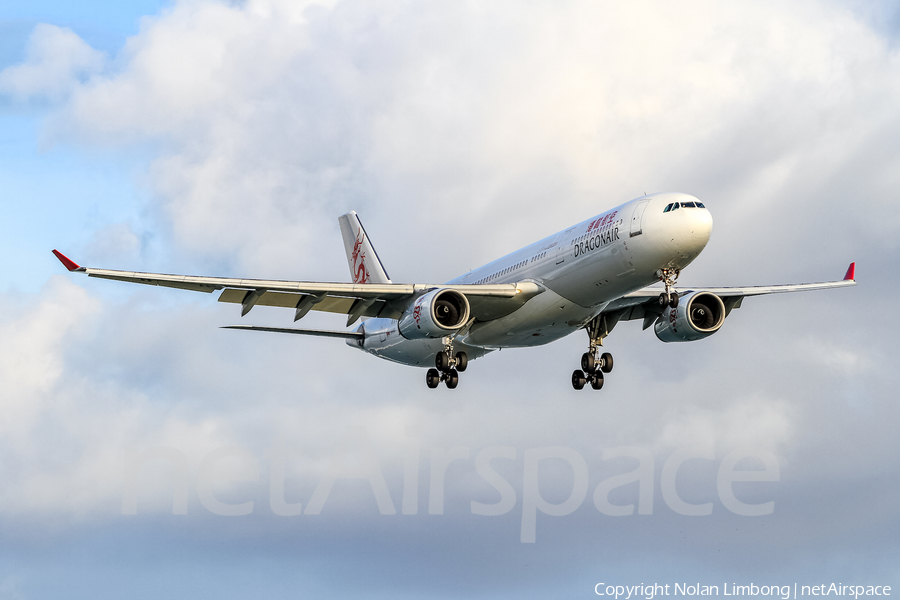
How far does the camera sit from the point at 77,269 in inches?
1489

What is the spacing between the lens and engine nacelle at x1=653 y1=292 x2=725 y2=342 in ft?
149

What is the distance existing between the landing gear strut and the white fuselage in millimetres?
219

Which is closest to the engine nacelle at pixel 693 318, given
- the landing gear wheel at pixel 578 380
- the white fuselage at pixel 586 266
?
the landing gear wheel at pixel 578 380

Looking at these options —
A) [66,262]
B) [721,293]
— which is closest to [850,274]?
[721,293]

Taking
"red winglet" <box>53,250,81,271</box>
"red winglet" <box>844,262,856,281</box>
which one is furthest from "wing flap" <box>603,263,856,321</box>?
"red winglet" <box>53,250,81,271</box>

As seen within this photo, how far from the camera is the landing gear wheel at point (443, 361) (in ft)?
149

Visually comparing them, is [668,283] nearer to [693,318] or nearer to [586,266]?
[586,266]

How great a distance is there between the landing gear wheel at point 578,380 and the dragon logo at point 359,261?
15766mm

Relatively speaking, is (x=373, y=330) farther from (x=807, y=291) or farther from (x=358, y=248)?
(x=807, y=291)

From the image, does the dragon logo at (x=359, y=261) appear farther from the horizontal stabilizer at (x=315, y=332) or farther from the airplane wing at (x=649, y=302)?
the airplane wing at (x=649, y=302)

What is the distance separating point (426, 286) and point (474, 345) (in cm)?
375

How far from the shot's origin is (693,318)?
151 ft

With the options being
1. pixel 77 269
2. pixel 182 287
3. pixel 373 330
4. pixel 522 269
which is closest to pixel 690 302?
pixel 522 269

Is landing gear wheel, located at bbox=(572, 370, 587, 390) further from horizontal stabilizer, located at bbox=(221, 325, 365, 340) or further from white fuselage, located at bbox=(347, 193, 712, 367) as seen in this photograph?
horizontal stabilizer, located at bbox=(221, 325, 365, 340)
